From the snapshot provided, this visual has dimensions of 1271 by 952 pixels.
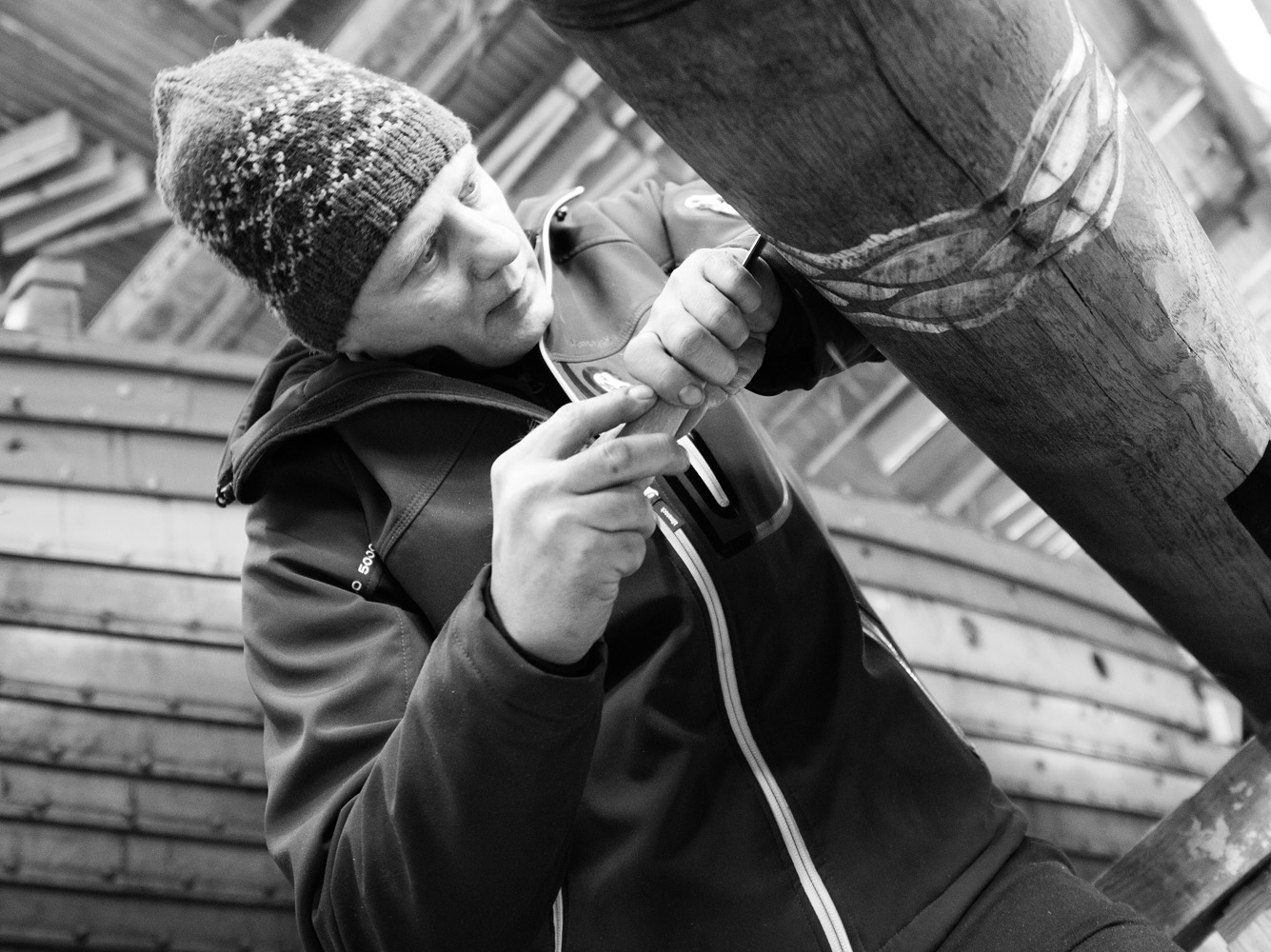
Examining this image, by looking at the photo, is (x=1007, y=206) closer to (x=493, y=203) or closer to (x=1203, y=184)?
(x=493, y=203)

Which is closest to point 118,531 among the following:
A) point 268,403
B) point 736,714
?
point 268,403

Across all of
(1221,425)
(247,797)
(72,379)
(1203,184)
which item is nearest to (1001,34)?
(1221,425)

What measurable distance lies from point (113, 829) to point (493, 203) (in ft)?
5.14

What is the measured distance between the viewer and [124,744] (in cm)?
238

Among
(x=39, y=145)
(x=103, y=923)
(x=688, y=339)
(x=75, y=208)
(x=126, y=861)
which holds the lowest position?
(x=75, y=208)

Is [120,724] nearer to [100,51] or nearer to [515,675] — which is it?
[515,675]

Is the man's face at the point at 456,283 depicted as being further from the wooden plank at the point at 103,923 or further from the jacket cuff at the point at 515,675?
the wooden plank at the point at 103,923

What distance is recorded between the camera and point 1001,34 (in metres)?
0.82

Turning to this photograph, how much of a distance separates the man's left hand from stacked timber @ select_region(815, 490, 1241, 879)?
5.62 feet

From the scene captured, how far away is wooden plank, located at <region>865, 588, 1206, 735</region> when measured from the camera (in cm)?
285

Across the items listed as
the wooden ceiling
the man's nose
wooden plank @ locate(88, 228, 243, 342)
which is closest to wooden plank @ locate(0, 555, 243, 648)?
the man's nose

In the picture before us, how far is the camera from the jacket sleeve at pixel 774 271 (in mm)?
1262

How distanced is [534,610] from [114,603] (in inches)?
66.0

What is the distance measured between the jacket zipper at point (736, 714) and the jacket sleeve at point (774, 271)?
20 centimetres
